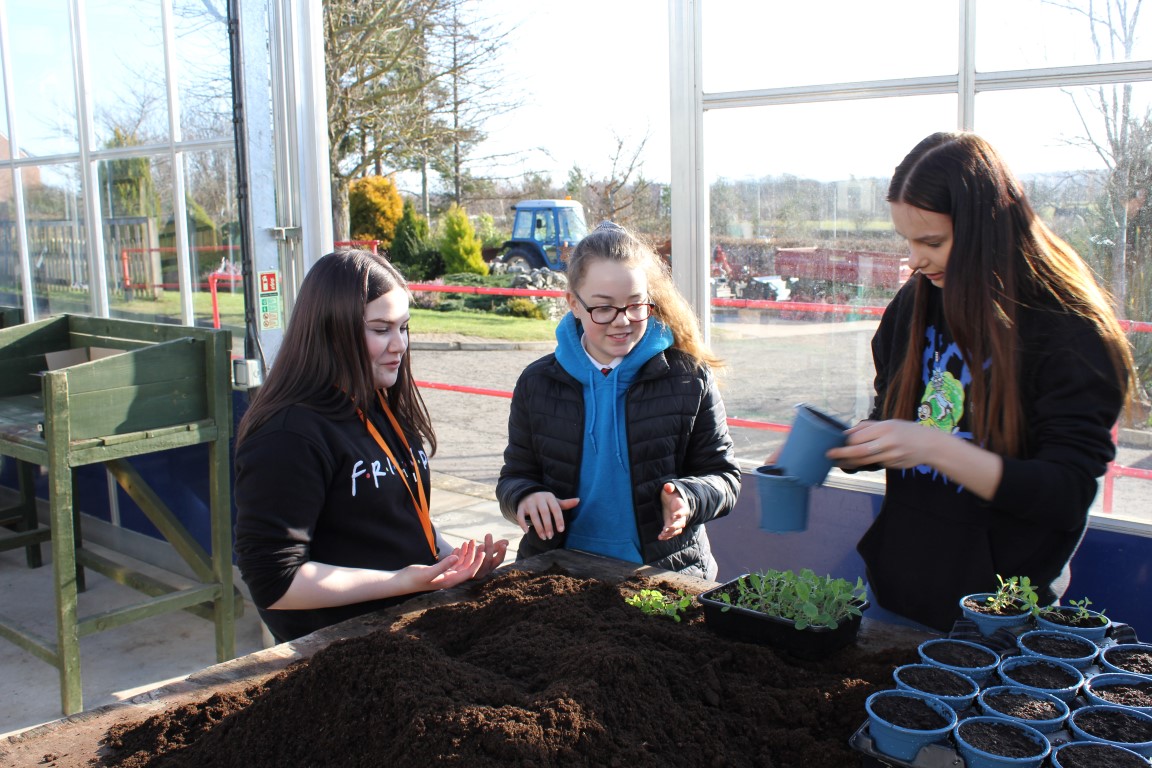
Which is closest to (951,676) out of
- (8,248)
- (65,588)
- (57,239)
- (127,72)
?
(65,588)

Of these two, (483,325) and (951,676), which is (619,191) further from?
(951,676)

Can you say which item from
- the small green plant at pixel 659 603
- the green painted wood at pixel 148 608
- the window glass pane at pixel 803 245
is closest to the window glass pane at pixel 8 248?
the green painted wood at pixel 148 608

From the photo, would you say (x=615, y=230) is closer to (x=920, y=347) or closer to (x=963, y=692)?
(x=920, y=347)

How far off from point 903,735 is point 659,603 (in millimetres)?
620

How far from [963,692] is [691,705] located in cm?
36

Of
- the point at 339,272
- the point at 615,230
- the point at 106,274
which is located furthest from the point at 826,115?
the point at 106,274

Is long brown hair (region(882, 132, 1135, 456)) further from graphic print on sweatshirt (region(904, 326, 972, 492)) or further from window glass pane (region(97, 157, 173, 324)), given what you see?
window glass pane (region(97, 157, 173, 324))

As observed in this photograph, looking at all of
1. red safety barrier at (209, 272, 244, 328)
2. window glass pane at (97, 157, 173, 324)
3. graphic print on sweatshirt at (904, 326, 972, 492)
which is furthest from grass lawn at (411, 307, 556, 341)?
graphic print on sweatshirt at (904, 326, 972, 492)

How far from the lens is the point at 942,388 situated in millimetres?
1721

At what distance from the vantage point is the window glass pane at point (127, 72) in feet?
13.3

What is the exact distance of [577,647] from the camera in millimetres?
1420

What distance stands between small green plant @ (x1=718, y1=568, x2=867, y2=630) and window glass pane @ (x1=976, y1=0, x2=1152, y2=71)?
1.66 meters

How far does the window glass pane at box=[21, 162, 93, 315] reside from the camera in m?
4.86

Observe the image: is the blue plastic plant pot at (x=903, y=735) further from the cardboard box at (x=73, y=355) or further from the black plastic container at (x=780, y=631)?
the cardboard box at (x=73, y=355)
